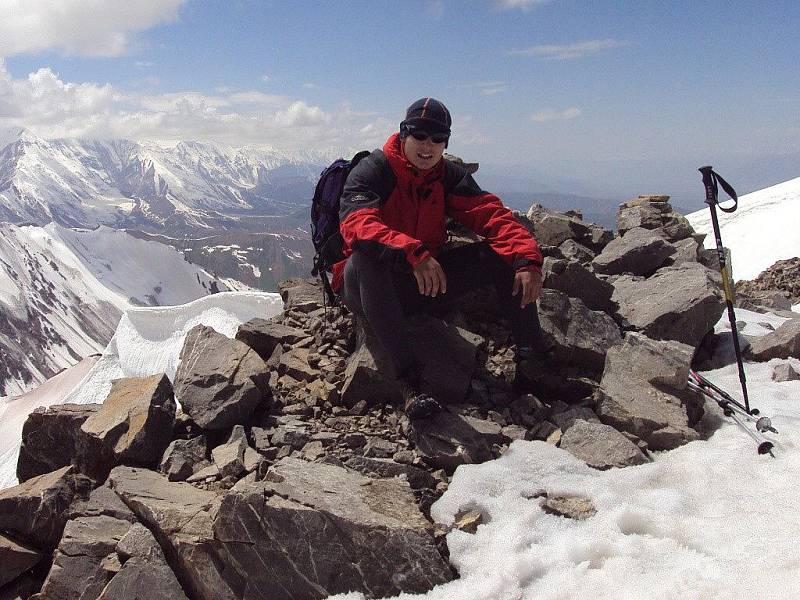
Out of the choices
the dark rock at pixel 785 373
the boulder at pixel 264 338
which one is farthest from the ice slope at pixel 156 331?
the dark rock at pixel 785 373

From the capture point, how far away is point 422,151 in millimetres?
6484

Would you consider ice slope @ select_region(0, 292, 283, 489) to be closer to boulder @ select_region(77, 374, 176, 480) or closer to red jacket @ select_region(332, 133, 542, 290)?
boulder @ select_region(77, 374, 176, 480)

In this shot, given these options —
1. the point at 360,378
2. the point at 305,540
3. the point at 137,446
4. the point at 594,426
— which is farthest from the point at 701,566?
the point at 137,446

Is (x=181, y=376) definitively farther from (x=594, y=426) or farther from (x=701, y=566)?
(x=701, y=566)

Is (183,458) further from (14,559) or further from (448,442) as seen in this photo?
(448,442)

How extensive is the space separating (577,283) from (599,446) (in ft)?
12.1

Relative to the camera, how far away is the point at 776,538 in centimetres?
457

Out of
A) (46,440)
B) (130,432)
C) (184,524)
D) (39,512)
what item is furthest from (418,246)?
(46,440)

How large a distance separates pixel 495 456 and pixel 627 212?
35.1ft

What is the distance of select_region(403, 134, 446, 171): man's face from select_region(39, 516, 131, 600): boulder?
16.4 ft

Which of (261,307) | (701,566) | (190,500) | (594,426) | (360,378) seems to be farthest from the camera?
(261,307)

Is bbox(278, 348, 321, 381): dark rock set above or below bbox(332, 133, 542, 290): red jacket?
below

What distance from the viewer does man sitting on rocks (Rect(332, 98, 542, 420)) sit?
6062 mm

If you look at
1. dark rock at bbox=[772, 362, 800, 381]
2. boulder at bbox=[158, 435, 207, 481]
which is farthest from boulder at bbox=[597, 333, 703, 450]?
boulder at bbox=[158, 435, 207, 481]
